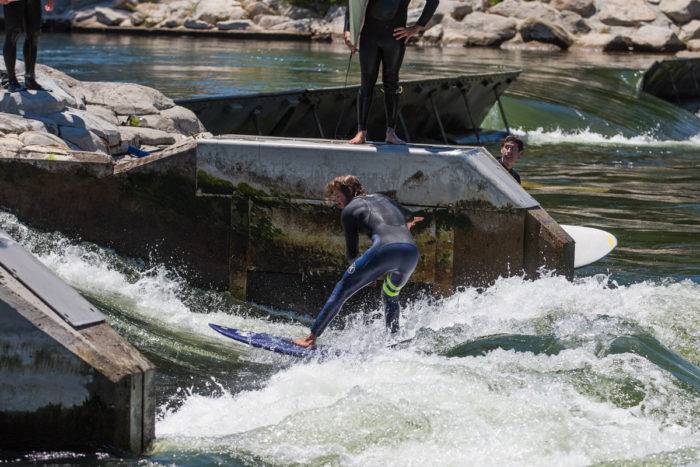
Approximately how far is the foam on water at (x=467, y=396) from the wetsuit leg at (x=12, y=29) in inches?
132

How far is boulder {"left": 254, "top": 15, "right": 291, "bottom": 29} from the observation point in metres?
47.8

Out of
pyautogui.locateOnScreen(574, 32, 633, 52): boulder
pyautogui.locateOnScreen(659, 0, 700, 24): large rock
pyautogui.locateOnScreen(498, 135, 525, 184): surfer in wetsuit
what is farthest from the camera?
pyautogui.locateOnScreen(659, 0, 700, 24): large rock

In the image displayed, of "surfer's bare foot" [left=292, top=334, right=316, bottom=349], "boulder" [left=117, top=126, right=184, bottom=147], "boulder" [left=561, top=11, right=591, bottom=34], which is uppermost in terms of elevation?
"boulder" [left=117, top=126, right=184, bottom=147]

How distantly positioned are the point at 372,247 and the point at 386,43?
226 cm

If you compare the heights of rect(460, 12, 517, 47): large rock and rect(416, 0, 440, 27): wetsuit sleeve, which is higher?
rect(416, 0, 440, 27): wetsuit sleeve

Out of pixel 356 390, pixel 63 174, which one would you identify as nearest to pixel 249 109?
pixel 63 174

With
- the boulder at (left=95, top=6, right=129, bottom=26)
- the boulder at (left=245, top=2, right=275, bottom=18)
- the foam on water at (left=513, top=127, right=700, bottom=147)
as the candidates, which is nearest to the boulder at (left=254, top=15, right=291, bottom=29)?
the boulder at (left=245, top=2, right=275, bottom=18)

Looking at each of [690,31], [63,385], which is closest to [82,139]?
[63,385]

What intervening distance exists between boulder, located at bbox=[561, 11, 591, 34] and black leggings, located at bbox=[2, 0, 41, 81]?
32362 mm

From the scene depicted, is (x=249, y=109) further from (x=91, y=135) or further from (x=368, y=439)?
(x=368, y=439)

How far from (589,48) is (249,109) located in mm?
27771

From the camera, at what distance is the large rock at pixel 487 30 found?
42094 millimetres

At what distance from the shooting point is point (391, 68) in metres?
10.4

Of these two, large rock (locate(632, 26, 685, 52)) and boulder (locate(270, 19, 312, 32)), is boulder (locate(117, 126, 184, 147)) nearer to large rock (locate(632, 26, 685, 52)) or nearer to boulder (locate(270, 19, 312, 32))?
large rock (locate(632, 26, 685, 52))
